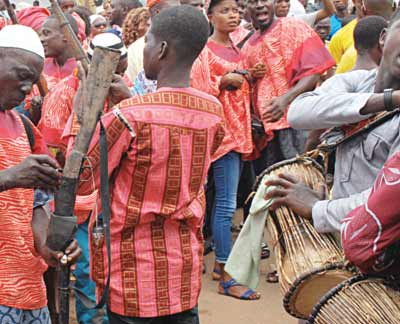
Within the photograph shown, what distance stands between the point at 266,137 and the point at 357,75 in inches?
110

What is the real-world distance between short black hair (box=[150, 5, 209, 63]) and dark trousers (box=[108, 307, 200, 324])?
44.6 inches

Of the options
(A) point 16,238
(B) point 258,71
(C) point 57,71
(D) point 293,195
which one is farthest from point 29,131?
(B) point 258,71

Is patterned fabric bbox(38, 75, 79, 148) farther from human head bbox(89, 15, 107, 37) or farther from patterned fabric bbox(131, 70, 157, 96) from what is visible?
human head bbox(89, 15, 107, 37)

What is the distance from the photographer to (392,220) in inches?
75.0

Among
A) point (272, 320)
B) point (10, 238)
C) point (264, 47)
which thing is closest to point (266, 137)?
point (264, 47)

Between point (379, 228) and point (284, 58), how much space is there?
144 inches

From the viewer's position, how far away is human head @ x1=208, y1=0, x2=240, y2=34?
532 cm

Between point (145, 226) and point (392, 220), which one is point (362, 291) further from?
point (145, 226)

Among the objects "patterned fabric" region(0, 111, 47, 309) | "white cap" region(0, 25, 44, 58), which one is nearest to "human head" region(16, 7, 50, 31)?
"white cap" region(0, 25, 44, 58)

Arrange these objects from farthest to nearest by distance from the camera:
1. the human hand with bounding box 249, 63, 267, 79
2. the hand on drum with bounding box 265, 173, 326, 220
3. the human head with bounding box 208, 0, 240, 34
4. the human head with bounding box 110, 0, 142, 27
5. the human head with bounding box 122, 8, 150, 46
→ the human head with bounding box 110, 0, 142, 27 → the human head with bounding box 122, 8, 150, 46 → the human hand with bounding box 249, 63, 267, 79 → the human head with bounding box 208, 0, 240, 34 → the hand on drum with bounding box 265, 173, 326, 220

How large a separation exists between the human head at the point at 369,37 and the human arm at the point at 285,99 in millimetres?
787

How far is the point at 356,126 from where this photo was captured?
2.64 m

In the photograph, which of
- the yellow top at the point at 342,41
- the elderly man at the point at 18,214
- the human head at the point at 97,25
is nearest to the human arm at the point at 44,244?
the elderly man at the point at 18,214

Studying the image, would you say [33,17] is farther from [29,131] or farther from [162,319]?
[162,319]
